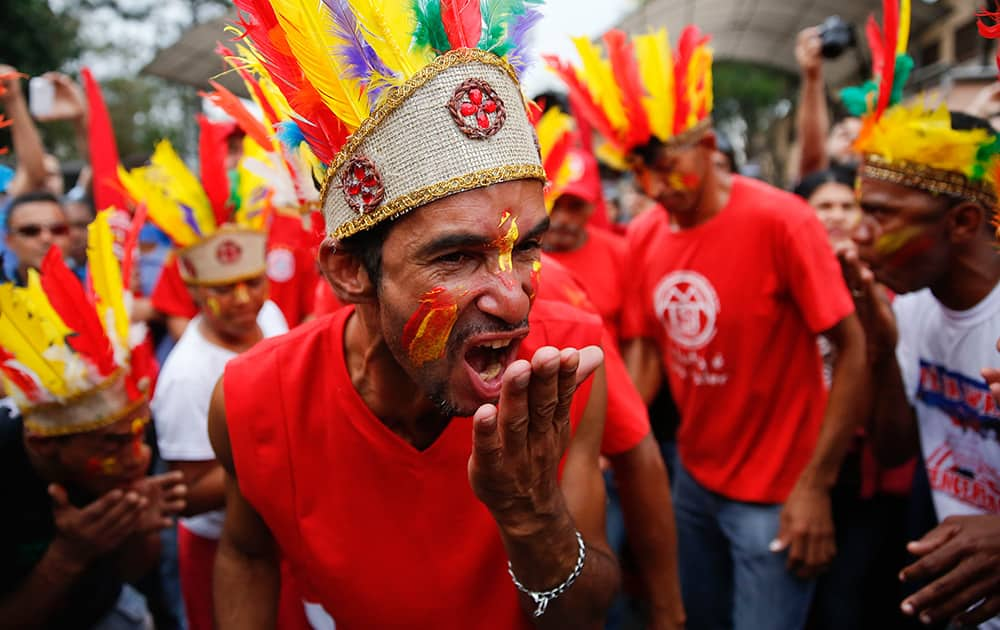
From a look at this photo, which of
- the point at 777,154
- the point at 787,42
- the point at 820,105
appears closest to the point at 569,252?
the point at 820,105

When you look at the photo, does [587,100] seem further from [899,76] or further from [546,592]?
[546,592]

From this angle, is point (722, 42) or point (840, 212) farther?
point (722, 42)

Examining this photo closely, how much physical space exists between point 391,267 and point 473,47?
1.80 feet

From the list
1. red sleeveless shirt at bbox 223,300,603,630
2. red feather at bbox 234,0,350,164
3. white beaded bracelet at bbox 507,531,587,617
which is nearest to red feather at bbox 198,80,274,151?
red feather at bbox 234,0,350,164

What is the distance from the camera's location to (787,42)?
13.2m

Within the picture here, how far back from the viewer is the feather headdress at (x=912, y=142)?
2359 millimetres

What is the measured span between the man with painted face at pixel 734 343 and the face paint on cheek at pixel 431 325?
1.99 m

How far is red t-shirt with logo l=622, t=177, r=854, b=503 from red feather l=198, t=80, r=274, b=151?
79.9 inches

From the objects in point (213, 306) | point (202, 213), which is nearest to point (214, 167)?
point (202, 213)

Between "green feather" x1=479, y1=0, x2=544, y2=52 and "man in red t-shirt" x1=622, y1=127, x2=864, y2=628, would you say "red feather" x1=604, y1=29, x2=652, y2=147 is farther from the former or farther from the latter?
"green feather" x1=479, y1=0, x2=544, y2=52

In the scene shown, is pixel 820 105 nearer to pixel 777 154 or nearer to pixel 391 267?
pixel 391 267

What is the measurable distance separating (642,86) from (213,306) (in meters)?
2.29

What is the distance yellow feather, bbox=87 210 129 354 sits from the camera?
2.49m

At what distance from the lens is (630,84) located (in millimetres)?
3391
